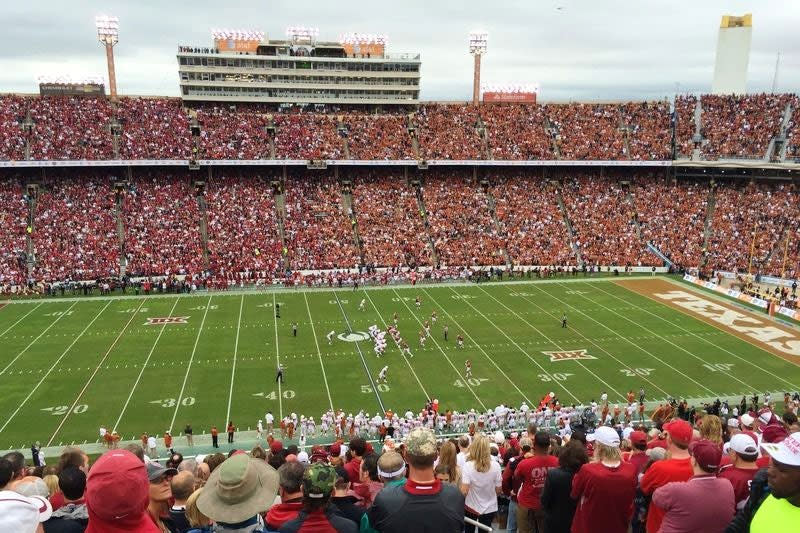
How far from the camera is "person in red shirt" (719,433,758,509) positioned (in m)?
5.45

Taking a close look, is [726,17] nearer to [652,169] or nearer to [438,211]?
[652,169]

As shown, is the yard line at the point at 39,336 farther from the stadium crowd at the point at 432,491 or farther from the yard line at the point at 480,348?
the stadium crowd at the point at 432,491

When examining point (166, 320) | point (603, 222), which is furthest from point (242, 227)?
point (603, 222)

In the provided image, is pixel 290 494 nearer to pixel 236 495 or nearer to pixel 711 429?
pixel 236 495

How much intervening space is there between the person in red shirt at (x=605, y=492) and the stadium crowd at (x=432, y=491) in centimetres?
1

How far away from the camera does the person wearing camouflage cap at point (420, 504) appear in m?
4.18

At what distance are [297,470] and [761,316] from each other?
113ft

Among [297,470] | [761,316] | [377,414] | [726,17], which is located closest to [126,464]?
[297,470]

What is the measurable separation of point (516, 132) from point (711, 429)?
47.4 m

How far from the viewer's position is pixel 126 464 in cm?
379

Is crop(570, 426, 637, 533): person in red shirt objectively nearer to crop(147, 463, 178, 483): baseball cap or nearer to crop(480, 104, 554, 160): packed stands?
crop(147, 463, 178, 483): baseball cap

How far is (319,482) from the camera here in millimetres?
3988

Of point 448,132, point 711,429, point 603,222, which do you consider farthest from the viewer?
point 448,132

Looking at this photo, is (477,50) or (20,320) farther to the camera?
(477,50)
